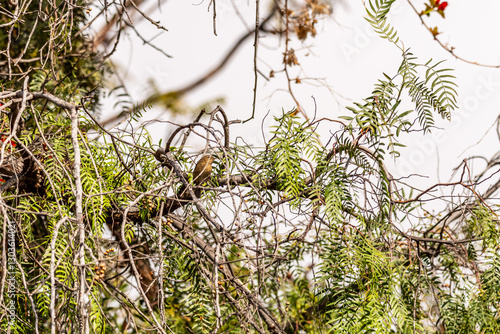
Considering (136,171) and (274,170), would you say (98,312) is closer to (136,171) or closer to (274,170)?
(136,171)

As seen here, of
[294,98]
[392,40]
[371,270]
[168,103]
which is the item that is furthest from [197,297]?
[168,103]

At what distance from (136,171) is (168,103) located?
1.49 m

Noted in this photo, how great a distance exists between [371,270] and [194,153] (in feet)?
1.74

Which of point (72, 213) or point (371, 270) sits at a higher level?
point (72, 213)

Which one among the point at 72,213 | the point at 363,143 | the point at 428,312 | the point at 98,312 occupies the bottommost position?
the point at 428,312

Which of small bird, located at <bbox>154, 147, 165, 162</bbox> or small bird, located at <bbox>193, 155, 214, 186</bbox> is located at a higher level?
small bird, located at <bbox>154, 147, 165, 162</bbox>

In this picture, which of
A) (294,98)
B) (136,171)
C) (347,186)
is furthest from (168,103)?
(347,186)

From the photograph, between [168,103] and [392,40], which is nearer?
[392,40]

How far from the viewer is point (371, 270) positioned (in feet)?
3.83

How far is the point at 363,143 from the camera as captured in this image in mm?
1237

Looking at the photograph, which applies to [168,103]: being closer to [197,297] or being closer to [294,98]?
[294,98]

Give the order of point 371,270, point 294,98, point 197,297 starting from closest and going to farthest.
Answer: point 371,270
point 197,297
point 294,98

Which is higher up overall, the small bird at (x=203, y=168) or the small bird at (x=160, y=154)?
the small bird at (x=160, y=154)

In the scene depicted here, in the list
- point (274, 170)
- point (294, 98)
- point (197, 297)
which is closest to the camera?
point (274, 170)
